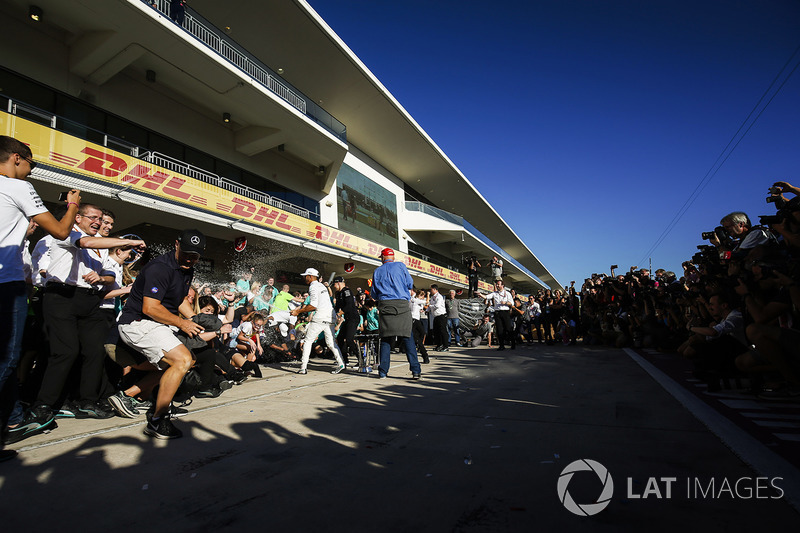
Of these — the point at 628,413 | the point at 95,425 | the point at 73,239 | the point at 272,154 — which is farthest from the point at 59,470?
the point at 272,154

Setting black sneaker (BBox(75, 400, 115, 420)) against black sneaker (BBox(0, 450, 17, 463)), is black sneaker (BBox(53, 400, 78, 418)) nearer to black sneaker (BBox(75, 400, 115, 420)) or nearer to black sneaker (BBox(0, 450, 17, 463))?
black sneaker (BBox(75, 400, 115, 420))

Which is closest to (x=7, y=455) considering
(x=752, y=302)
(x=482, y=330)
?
Result: (x=752, y=302)

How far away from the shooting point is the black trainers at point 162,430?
8.73ft

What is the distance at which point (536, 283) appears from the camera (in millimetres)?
73812

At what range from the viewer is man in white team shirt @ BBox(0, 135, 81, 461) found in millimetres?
2465

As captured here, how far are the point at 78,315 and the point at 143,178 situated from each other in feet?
30.9

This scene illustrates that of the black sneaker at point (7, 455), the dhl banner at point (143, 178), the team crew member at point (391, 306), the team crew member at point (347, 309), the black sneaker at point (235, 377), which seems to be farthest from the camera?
the dhl banner at point (143, 178)

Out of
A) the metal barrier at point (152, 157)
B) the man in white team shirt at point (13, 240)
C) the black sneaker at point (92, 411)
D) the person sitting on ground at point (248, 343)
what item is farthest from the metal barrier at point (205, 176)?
the man in white team shirt at point (13, 240)

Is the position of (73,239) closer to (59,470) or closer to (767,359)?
(59,470)

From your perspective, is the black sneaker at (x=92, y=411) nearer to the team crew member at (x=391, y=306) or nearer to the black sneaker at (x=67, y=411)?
the black sneaker at (x=67, y=411)

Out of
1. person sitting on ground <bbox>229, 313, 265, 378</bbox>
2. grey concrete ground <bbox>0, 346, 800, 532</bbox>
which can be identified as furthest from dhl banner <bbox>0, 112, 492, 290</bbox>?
grey concrete ground <bbox>0, 346, 800, 532</bbox>

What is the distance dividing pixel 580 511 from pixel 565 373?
4347 millimetres

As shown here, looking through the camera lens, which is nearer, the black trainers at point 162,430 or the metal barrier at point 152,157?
the black trainers at point 162,430

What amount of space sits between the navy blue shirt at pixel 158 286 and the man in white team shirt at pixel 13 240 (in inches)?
22.1
